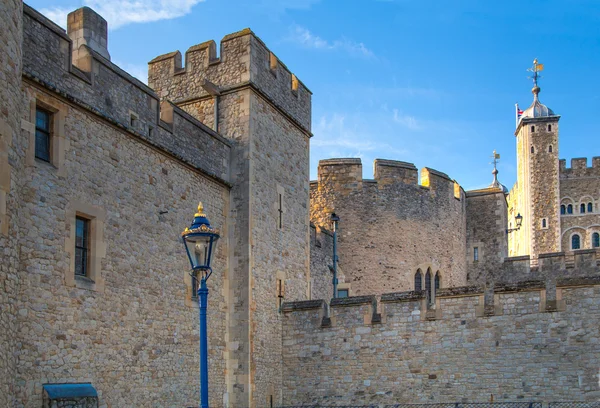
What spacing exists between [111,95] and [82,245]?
2.58 m

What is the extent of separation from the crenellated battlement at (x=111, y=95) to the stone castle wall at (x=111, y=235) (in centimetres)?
2

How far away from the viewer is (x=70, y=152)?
11656 mm

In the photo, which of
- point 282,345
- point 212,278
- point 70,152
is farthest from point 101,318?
point 282,345

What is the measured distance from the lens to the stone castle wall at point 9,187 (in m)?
8.88

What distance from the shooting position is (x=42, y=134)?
11281mm

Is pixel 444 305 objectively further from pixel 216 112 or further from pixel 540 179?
pixel 540 179

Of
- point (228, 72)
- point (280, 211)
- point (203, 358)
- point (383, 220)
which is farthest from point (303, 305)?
point (203, 358)

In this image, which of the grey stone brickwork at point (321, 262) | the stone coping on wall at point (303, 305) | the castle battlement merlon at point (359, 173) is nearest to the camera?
the stone coping on wall at point (303, 305)

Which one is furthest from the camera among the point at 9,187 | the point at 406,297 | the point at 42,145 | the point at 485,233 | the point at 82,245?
the point at 485,233

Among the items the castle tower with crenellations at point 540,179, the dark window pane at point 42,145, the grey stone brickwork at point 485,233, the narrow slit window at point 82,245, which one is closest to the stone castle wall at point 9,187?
the dark window pane at point 42,145

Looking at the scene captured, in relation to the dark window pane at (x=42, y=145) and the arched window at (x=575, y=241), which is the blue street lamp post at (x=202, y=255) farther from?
the arched window at (x=575, y=241)

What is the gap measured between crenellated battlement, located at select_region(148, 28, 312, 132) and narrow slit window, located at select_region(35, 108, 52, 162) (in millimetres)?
5466

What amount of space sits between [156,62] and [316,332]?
723cm

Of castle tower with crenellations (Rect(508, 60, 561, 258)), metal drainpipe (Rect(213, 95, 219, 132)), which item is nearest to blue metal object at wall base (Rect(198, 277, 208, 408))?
metal drainpipe (Rect(213, 95, 219, 132))
